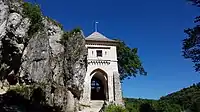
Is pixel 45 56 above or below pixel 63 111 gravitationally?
above

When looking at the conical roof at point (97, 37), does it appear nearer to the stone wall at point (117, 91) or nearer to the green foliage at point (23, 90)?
the stone wall at point (117, 91)

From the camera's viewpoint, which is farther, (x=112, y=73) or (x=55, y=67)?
(x=112, y=73)

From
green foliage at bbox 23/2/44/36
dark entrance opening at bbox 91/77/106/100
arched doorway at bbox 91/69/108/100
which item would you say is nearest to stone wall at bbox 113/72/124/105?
arched doorway at bbox 91/69/108/100

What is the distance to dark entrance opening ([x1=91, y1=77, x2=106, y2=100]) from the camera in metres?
34.9

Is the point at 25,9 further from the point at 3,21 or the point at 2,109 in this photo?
the point at 2,109

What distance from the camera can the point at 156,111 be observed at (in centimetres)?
3825

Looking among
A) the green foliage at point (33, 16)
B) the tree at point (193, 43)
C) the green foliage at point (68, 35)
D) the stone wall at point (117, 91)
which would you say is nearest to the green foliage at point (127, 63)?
the stone wall at point (117, 91)

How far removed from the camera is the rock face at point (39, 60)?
22.5 meters

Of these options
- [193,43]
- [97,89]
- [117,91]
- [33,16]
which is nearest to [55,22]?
[33,16]

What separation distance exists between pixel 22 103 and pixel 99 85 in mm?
14916

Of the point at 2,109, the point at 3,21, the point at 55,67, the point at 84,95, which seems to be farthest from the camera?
the point at 84,95

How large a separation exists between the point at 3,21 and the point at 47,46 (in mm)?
4839

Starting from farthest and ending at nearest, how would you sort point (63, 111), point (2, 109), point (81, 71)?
1. point (81, 71)
2. point (63, 111)
3. point (2, 109)

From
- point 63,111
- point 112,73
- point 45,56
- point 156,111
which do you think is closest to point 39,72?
point 45,56
